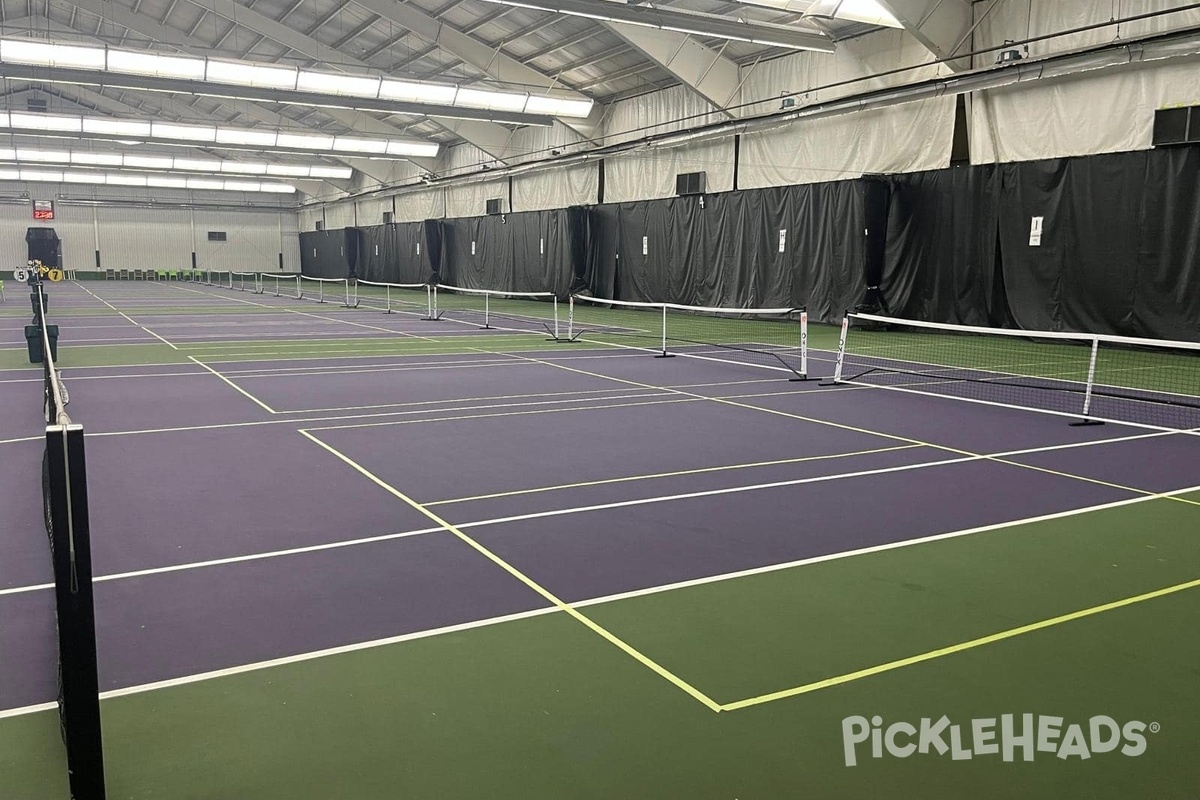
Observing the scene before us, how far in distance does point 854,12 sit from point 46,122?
27.1 metres

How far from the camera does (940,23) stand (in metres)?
19.3

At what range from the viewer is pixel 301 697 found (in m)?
3.70

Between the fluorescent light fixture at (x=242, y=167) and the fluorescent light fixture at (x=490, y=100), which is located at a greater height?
the fluorescent light fixture at (x=490, y=100)

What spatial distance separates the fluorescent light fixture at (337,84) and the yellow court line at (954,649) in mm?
23849

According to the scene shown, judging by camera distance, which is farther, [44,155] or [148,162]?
[148,162]

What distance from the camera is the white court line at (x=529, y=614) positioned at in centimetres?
378

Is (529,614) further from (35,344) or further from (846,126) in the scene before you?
(846,126)

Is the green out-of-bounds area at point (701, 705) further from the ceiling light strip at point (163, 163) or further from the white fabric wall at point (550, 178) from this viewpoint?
the ceiling light strip at point (163, 163)

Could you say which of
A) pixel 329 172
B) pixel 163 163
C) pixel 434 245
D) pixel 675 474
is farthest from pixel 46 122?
pixel 675 474

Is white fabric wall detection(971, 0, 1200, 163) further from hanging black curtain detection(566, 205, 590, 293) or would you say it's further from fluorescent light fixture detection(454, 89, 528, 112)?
hanging black curtain detection(566, 205, 590, 293)

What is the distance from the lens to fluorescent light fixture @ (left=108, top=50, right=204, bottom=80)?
78.2 ft

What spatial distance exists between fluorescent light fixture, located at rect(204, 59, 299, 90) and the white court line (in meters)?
22.7

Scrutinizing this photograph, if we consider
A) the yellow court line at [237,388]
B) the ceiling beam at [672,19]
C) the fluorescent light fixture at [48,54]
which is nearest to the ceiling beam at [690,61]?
the ceiling beam at [672,19]

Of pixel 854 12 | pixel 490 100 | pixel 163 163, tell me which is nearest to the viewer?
pixel 854 12
